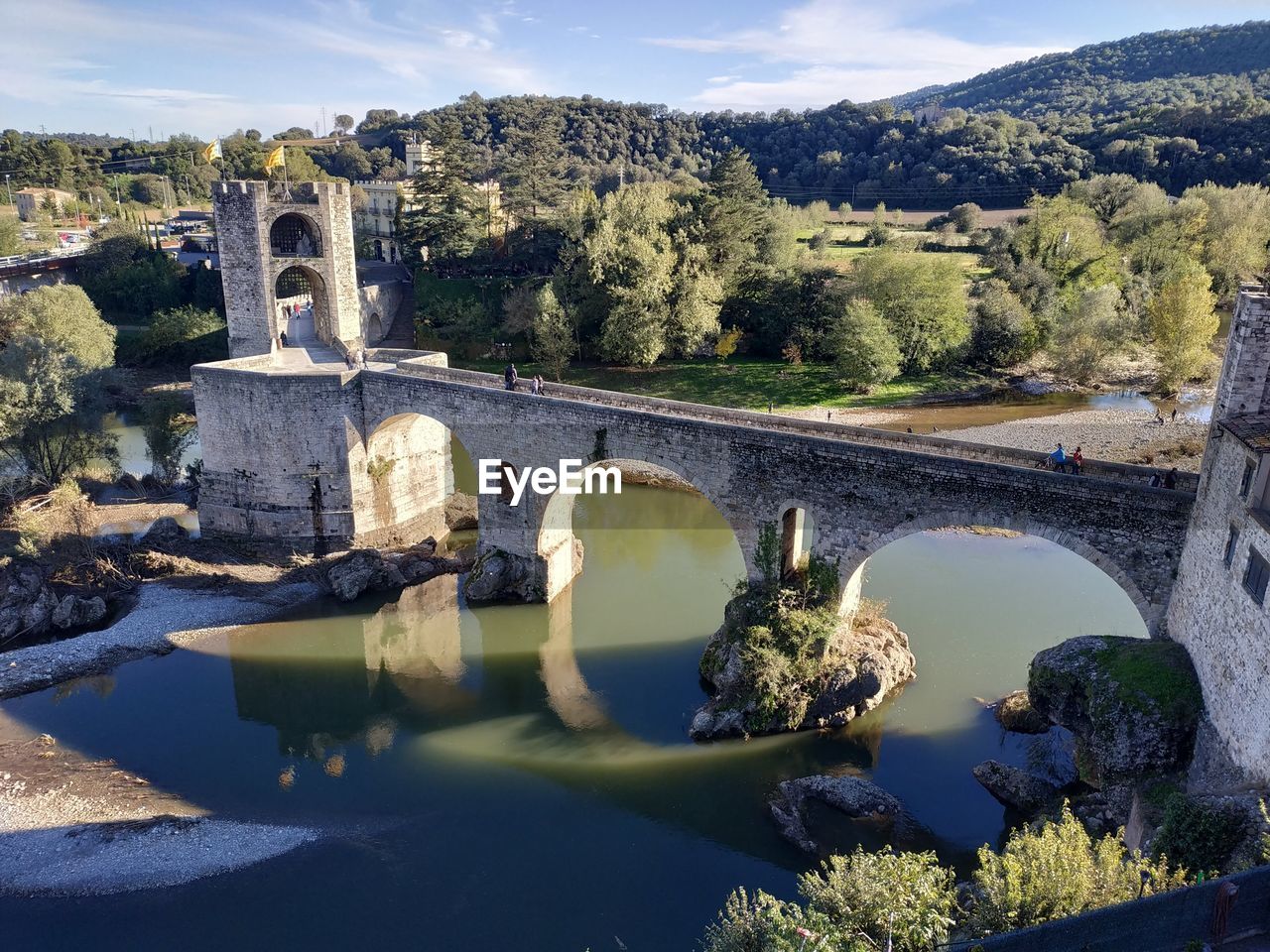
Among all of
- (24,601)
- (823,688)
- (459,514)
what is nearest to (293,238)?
(459,514)

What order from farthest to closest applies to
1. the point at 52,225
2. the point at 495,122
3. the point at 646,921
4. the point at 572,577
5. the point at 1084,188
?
the point at 495,122 → the point at 52,225 → the point at 1084,188 → the point at 572,577 → the point at 646,921

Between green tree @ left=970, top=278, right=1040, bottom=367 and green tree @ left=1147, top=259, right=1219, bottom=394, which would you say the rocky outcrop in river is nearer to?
green tree @ left=970, top=278, right=1040, bottom=367

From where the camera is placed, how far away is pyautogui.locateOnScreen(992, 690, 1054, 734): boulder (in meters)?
14.6

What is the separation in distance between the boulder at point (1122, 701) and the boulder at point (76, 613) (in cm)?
1886

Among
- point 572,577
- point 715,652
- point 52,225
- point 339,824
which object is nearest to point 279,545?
point 572,577

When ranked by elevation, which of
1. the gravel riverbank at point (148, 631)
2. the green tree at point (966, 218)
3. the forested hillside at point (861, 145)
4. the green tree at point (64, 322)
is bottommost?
the gravel riverbank at point (148, 631)

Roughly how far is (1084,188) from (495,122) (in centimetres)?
5415

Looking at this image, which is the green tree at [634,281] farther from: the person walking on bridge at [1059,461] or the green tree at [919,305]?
the person walking on bridge at [1059,461]

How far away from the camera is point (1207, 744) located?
1073 cm

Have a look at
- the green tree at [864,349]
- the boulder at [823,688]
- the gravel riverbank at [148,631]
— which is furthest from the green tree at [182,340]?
the boulder at [823,688]

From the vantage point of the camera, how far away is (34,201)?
67.3m

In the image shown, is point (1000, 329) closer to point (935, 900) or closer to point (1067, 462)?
point (1067, 462)

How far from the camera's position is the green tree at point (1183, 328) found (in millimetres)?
31812

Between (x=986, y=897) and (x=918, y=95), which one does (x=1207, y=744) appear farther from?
(x=918, y=95)
